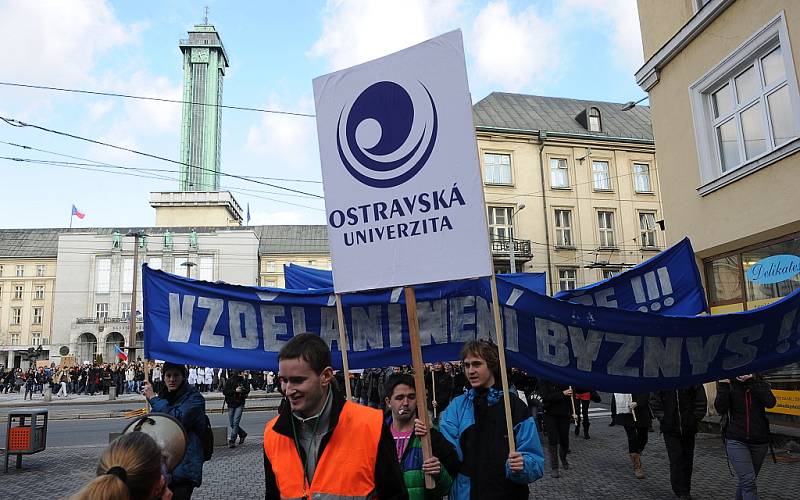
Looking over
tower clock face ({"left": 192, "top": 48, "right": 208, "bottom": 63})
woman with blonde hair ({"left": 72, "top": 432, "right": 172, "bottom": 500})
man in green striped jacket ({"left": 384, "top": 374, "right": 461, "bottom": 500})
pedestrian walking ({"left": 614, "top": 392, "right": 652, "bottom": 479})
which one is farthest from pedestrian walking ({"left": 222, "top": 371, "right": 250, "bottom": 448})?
tower clock face ({"left": 192, "top": 48, "right": 208, "bottom": 63})

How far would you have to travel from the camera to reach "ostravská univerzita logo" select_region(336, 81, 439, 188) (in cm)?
371

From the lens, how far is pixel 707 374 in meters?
4.97

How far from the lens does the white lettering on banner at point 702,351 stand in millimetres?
4945

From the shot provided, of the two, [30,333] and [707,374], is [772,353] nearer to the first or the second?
[707,374]

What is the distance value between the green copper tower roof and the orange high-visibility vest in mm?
83158

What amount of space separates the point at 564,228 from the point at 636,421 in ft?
Answer: 88.2

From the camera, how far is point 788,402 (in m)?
11.2

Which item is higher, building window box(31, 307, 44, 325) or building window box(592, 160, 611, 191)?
building window box(592, 160, 611, 191)

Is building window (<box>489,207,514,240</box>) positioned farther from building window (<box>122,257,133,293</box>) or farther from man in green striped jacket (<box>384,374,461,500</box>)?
building window (<box>122,257,133,293</box>)

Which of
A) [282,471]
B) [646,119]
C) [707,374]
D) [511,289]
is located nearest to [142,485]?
[282,471]

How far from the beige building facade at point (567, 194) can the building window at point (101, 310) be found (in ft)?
169

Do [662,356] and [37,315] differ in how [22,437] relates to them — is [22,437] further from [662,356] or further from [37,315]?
[37,315]

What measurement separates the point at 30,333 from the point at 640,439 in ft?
295

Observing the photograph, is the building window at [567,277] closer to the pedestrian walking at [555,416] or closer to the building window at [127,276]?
the pedestrian walking at [555,416]
